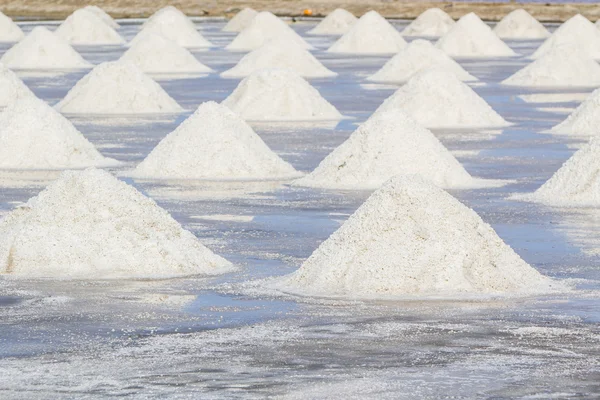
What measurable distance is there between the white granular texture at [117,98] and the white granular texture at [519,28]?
93.1 feet

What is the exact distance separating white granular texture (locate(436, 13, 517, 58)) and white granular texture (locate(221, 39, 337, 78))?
8.85 m

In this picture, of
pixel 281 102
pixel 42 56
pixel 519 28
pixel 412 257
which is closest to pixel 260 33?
pixel 519 28

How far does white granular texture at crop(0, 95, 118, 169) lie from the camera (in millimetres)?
20219

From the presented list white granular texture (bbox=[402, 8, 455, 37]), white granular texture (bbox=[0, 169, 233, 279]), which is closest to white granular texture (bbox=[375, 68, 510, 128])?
white granular texture (bbox=[0, 169, 233, 279])

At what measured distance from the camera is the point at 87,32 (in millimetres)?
51844

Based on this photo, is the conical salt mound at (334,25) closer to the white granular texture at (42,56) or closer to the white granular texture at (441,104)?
the white granular texture at (42,56)

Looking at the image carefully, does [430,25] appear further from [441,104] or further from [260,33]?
[441,104]

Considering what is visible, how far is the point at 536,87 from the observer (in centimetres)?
3447

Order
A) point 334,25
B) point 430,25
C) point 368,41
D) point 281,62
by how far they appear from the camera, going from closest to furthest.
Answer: point 281,62 < point 368,41 < point 430,25 < point 334,25

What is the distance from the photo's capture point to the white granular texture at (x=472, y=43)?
46406mm

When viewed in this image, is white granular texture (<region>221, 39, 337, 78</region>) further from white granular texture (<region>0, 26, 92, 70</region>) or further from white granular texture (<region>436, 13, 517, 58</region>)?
white granular texture (<region>436, 13, 517, 58</region>)

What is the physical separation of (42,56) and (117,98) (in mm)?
12588

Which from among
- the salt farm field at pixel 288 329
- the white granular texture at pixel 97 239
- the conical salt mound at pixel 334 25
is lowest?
the salt farm field at pixel 288 329

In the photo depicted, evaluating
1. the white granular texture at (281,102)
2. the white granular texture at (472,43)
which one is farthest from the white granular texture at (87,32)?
the white granular texture at (281,102)
